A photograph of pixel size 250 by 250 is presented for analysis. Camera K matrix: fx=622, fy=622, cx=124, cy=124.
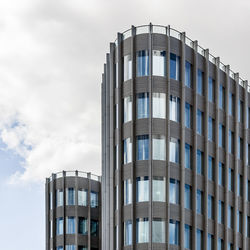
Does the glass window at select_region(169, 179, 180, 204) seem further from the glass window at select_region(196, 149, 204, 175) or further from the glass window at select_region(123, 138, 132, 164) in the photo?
the glass window at select_region(123, 138, 132, 164)

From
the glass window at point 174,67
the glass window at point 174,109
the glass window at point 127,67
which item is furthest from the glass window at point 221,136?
the glass window at point 127,67

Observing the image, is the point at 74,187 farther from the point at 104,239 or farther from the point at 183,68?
the point at 183,68

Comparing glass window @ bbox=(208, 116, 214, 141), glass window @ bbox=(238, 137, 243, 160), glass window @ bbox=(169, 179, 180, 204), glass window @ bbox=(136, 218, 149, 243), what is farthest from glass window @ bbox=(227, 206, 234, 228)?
glass window @ bbox=(136, 218, 149, 243)

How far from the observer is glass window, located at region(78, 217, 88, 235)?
93.8m

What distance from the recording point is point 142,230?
5759cm

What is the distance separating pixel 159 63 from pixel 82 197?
3931 centimetres

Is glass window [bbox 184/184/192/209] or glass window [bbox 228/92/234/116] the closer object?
glass window [bbox 184/184/192/209]

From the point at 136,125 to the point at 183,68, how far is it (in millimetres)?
7851

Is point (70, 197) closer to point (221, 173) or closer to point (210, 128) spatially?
point (221, 173)

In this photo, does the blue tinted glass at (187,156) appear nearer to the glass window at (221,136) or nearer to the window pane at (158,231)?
the window pane at (158,231)

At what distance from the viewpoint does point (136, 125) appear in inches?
2363

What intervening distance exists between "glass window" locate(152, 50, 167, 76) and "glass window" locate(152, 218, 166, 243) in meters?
14.2

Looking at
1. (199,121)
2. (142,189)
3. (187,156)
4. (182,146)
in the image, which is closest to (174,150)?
(182,146)

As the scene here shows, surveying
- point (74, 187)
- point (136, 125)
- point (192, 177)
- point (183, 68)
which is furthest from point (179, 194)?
point (74, 187)
